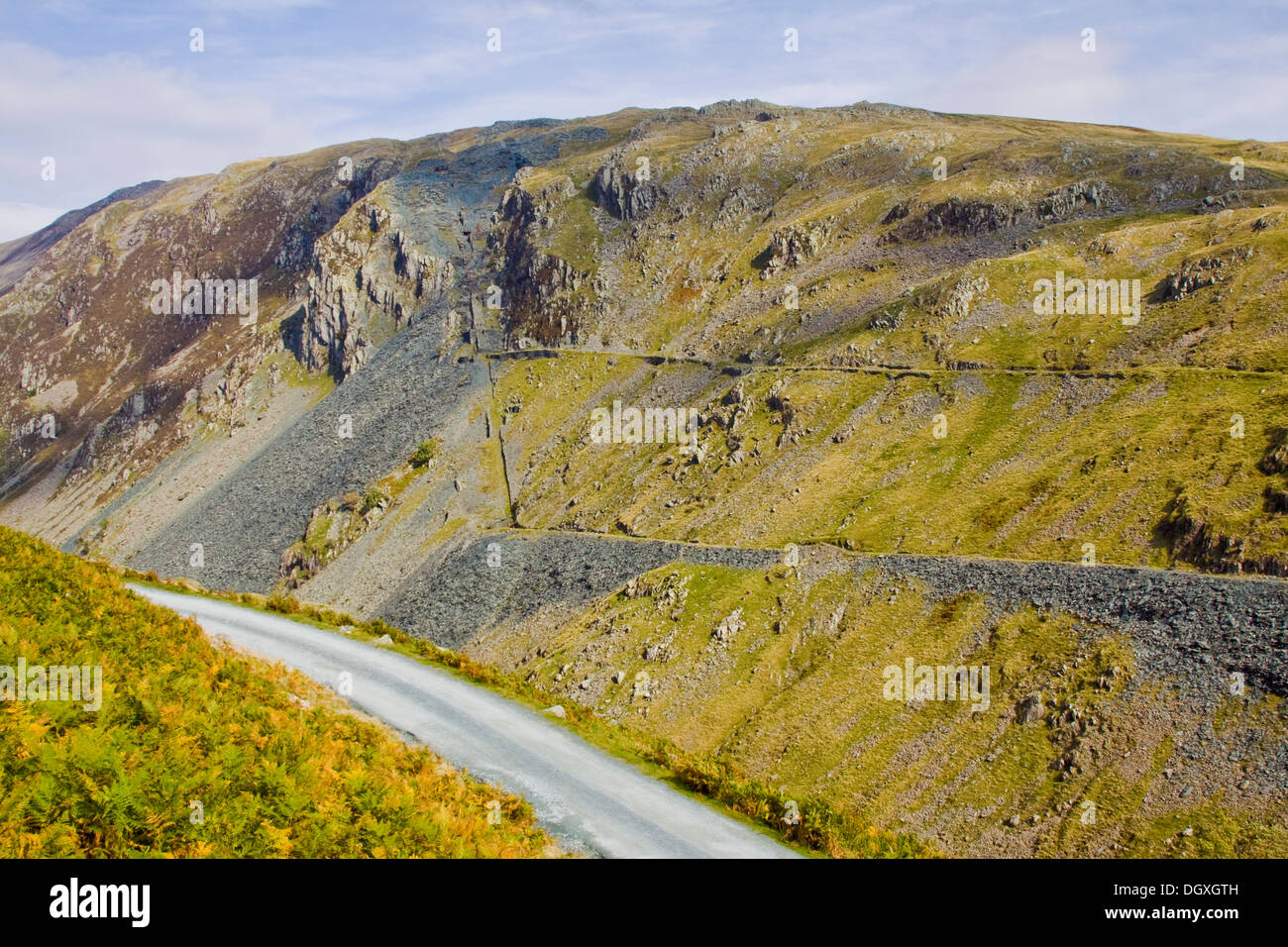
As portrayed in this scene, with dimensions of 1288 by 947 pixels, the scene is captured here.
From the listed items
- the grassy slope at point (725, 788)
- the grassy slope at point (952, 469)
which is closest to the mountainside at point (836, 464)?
the grassy slope at point (952, 469)

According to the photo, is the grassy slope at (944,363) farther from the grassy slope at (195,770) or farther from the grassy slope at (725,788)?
the grassy slope at (195,770)

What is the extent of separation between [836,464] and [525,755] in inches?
2552

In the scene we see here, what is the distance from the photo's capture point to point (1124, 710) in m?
44.2

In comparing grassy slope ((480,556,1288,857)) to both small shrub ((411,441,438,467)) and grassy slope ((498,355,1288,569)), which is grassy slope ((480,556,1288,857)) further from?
small shrub ((411,441,438,467))

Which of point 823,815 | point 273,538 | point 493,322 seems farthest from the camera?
point 493,322

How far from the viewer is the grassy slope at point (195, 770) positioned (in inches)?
502

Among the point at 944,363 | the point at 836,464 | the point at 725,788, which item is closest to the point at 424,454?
the point at 836,464

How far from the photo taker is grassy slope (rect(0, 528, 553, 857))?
1275 centimetres

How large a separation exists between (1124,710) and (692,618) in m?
31.8

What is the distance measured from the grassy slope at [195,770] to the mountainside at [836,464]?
114 feet

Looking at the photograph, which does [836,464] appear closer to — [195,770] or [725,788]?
[725,788]

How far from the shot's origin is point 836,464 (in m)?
81.6

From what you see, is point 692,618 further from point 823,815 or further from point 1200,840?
point 823,815
